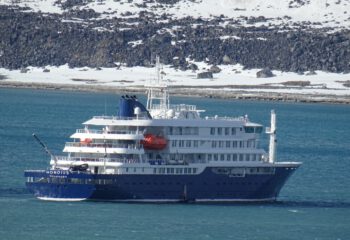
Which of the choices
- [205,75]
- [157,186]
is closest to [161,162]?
[157,186]

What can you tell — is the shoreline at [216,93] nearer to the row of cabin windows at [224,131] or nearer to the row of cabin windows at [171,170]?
the row of cabin windows at [224,131]

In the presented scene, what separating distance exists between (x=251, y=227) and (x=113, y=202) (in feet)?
24.3

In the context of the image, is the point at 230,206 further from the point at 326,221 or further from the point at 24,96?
the point at 24,96

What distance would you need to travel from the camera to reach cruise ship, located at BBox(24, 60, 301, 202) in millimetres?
76750

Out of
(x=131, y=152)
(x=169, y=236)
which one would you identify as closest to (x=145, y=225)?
(x=169, y=236)

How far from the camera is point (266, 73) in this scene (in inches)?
7820

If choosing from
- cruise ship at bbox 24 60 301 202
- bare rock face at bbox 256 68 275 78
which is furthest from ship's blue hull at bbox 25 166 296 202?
bare rock face at bbox 256 68 275 78

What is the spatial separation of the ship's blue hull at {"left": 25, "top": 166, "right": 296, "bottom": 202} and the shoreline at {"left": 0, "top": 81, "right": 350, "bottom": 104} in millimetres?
104072

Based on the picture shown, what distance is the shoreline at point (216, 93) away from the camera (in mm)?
187625

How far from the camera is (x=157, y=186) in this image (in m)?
77.9

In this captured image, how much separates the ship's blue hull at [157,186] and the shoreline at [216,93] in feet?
341

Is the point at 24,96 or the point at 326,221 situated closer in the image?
the point at 326,221

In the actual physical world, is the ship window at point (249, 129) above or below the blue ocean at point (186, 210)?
above

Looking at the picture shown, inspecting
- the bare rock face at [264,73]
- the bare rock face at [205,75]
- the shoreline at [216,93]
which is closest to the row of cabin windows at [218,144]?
the shoreline at [216,93]
